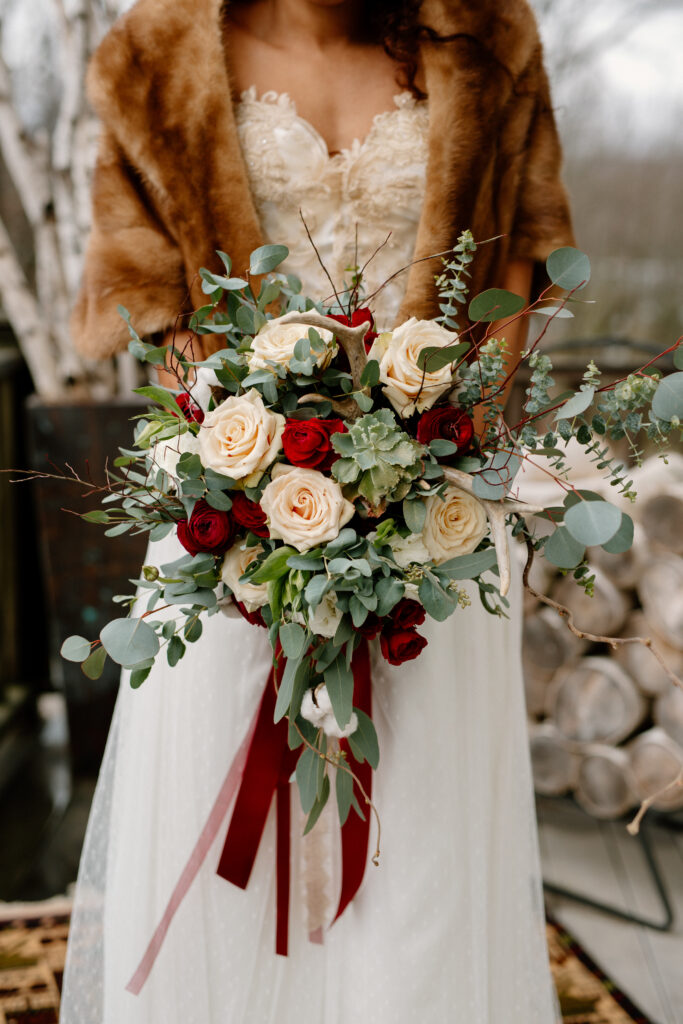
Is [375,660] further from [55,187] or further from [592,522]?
[55,187]

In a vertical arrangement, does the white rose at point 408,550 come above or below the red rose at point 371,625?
above

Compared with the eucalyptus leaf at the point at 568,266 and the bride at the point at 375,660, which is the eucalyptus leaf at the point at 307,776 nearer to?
the bride at the point at 375,660

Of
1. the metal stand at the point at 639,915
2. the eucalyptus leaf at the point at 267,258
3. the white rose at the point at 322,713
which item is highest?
the eucalyptus leaf at the point at 267,258

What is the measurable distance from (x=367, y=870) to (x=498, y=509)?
552mm

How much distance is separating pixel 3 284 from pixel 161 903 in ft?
6.27

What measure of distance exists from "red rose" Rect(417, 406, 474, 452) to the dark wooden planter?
1.52 meters

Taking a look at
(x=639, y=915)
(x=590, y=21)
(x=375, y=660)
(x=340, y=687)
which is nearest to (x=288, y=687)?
(x=340, y=687)

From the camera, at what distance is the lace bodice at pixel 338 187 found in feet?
4.02

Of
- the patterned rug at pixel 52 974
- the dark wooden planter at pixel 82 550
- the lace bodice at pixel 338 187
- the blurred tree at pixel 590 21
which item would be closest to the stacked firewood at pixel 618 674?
the patterned rug at pixel 52 974

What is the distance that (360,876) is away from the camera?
105 cm

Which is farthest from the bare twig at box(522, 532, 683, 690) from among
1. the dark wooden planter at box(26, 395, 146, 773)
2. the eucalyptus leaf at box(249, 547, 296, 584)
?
the dark wooden planter at box(26, 395, 146, 773)

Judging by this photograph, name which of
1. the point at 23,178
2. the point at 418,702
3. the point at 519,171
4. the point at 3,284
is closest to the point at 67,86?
the point at 23,178

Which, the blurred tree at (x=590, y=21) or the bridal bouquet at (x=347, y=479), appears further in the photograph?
the blurred tree at (x=590, y=21)

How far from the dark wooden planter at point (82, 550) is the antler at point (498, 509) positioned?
1536 millimetres
